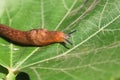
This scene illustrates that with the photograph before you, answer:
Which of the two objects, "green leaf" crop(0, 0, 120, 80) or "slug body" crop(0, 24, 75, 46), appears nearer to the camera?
"green leaf" crop(0, 0, 120, 80)

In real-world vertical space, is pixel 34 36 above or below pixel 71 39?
above

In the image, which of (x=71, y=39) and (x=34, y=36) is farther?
(x=34, y=36)

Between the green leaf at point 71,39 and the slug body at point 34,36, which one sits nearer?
the green leaf at point 71,39
